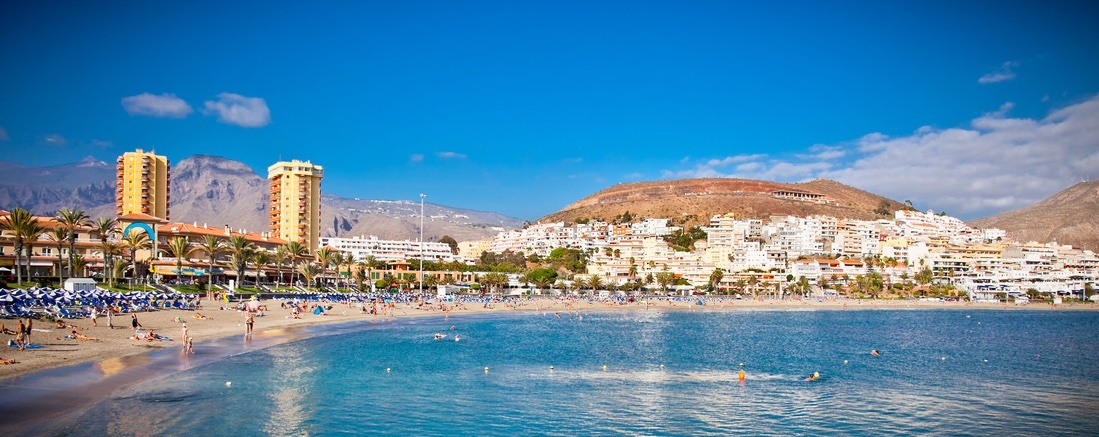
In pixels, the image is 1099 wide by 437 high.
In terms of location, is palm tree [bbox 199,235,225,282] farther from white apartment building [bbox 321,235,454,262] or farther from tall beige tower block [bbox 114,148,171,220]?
white apartment building [bbox 321,235,454,262]

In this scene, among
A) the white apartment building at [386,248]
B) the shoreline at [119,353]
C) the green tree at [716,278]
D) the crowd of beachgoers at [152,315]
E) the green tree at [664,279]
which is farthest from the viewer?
the white apartment building at [386,248]

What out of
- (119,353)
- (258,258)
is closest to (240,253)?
(258,258)

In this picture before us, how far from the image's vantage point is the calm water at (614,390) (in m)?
21.3

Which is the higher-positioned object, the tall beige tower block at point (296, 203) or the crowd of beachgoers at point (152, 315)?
the tall beige tower block at point (296, 203)

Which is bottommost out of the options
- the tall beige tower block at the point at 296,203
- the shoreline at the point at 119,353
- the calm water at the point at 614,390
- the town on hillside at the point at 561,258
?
the calm water at the point at 614,390

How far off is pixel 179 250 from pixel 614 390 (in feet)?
180

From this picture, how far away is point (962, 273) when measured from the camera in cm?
14425

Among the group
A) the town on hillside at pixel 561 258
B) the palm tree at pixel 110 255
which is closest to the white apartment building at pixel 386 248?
the town on hillside at pixel 561 258

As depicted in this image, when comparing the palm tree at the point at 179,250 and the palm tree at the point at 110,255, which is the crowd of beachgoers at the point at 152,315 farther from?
the palm tree at the point at 179,250

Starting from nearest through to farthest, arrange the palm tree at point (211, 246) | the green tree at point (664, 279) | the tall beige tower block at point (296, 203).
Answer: the palm tree at point (211, 246) < the tall beige tower block at point (296, 203) < the green tree at point (664, 279)

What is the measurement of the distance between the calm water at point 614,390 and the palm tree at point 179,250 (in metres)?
30.1

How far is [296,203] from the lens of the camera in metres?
115

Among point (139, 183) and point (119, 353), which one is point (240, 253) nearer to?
point (119, 353)

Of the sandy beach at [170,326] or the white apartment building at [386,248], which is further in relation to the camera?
the white apartment building at [386,248]
